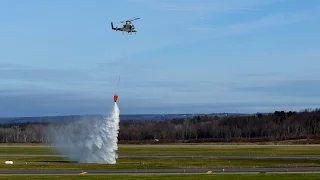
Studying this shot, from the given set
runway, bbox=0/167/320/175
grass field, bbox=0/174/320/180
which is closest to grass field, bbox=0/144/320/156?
runway, bbox=0/167/320/175

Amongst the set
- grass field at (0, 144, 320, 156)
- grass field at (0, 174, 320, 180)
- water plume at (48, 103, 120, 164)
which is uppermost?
water plume at (48, 103, 120, 164)

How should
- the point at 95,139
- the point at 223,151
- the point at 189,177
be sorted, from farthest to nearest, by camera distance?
the point at 223,151, the point at 95,139, the point at 189,177

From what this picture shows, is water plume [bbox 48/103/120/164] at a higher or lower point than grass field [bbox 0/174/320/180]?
higher

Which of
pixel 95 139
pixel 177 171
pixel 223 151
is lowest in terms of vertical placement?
pixel 223 151

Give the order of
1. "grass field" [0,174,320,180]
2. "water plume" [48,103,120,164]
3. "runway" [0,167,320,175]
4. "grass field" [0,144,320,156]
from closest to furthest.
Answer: "grass field" [0,174,320,180], "runway" [0,167,320,175], "water plume" [48,103,120,164], "grass field" [0,144,320,156]

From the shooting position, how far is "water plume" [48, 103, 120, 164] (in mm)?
76125

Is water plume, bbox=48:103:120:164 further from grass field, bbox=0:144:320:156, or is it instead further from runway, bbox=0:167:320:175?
grass field, bbox=0:144:320:156

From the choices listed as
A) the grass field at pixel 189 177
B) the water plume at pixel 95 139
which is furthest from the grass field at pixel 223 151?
the grass field at pixel 189 177

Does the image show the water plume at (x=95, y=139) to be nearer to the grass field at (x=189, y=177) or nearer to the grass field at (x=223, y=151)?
the grass field at (x=189, y=177)

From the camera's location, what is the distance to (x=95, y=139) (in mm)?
76812

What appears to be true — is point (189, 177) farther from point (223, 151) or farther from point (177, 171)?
point (223, 151)

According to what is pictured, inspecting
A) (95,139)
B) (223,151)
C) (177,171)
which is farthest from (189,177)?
(223,151)

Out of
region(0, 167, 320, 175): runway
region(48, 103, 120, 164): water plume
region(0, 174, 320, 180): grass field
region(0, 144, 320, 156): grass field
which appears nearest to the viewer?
region(0, 174, 320, 180): grass field

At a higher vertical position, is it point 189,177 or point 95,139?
point 95,139
